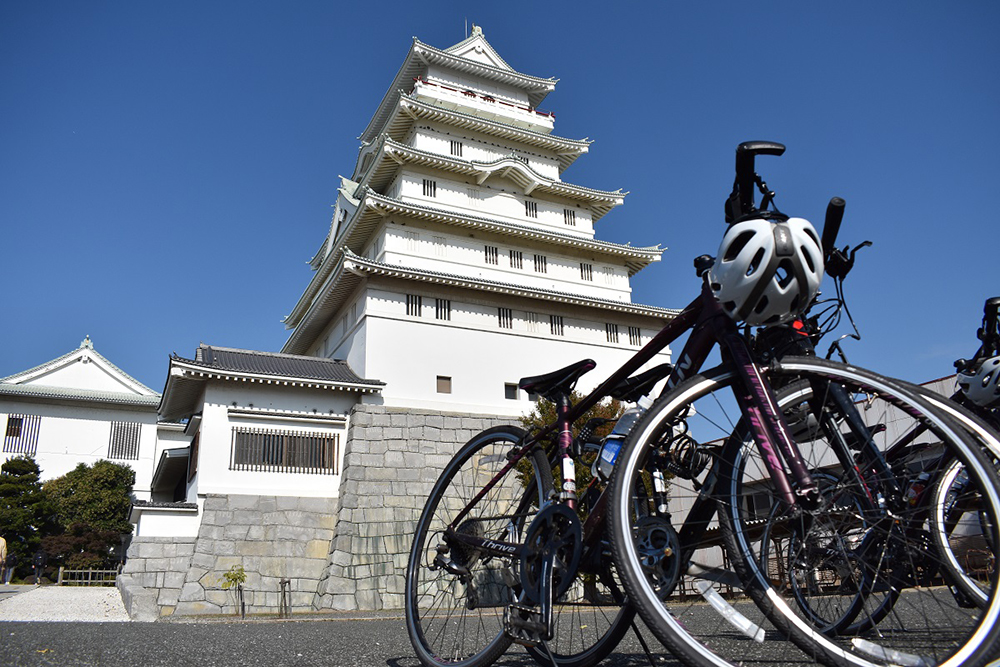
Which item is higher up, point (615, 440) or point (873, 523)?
point (615, 440)

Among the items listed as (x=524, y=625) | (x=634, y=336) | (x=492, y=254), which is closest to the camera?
(x=524, y=625)

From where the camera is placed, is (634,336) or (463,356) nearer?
Answer: (463,356)

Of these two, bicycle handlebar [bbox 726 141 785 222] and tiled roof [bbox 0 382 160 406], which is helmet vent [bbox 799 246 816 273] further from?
tiled roof [bbox 0 382 160 406]

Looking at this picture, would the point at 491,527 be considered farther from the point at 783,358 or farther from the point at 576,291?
the point at 576,291

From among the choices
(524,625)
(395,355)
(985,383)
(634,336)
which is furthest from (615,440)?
(634,336)

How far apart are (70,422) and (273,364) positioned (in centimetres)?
2528

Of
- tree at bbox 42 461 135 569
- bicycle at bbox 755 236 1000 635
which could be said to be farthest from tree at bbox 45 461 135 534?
bicycle at bbox 755 236 1000 635

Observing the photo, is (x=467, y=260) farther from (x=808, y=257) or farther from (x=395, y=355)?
(x=808, y=257)

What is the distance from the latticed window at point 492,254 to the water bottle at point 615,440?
21251 millimetres

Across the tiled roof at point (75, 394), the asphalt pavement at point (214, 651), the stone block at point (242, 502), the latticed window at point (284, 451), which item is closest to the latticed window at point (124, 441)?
the tiled roof at point (75, 394)

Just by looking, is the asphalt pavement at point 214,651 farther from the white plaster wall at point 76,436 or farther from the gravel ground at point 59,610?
the white plaster wall at point 76,436

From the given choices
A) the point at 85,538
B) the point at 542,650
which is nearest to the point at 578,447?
the point at 542,650

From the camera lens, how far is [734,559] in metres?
2.24

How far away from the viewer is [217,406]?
18375 mm
